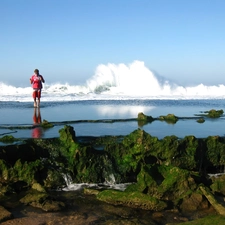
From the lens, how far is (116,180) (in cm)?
718

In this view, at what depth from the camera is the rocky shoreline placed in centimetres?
538

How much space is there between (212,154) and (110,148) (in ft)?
7.57

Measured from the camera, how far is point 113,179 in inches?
283

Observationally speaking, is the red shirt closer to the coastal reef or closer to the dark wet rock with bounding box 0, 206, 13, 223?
the coastal reef

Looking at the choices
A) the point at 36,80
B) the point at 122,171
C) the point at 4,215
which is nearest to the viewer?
the point at 4,215

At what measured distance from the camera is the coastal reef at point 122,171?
5.78m

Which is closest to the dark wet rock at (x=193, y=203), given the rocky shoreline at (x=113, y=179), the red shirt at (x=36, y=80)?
the rocky shoreline at (x=113, y=179)

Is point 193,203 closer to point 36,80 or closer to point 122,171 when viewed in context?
point 122,171

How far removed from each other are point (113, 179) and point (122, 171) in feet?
0.97

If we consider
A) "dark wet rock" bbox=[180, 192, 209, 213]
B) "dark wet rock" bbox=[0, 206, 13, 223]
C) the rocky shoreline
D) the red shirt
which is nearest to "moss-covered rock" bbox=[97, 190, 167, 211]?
the rocky shoreline

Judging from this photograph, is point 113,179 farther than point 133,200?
Yes

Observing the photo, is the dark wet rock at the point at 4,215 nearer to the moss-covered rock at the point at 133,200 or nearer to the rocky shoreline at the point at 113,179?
the rocky shoreline at the point at 113,179

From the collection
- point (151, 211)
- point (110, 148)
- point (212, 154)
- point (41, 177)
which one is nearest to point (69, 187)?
point (41, 177)

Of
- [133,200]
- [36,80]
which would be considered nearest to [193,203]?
[133,200]
